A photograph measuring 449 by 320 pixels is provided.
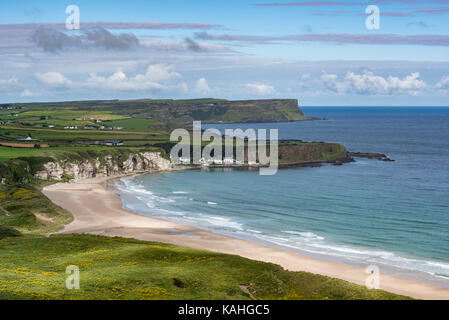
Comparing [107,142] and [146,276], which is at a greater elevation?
[107,142]

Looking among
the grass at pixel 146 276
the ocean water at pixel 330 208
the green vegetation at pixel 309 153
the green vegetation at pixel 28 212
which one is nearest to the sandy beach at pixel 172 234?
the green vegetation at pixel 28 212

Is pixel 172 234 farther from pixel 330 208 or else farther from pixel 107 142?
pixel 107 142

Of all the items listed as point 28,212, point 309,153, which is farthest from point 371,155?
point 28,212

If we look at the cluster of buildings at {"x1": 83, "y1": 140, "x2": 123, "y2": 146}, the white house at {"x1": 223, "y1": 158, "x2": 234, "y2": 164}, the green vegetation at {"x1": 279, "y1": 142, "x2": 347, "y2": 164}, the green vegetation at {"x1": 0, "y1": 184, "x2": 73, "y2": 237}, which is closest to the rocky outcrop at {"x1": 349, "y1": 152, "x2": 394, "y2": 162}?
the green vegetation at {"x1": 279, "y1": 142, "x2": 347, "y2": 164}

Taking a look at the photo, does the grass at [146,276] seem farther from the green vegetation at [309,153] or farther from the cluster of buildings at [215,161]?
the green vegetation at [309,153]

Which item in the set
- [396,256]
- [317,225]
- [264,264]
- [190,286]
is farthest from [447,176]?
[190,286]

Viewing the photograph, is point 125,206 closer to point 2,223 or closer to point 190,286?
point 2,223
